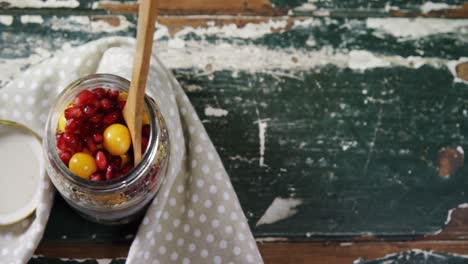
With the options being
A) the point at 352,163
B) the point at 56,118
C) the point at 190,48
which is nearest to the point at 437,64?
the point at 352,163

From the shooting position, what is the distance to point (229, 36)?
683 mm

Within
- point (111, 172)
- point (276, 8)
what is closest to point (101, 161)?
point (111, 172)

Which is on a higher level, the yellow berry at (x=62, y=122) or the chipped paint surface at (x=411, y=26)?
the chipped paint surface at (x=411, y=26)

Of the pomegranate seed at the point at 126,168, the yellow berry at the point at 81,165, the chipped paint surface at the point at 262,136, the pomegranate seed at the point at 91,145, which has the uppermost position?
the pomegranate seed at the point at 91,145

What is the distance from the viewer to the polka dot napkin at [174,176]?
0.60m

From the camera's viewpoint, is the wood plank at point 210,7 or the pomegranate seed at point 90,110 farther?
the wood plank at point 210,7

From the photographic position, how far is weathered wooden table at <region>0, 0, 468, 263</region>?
26.1 inches

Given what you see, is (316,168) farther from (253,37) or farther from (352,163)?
(253,37)

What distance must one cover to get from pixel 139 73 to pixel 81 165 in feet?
0.32

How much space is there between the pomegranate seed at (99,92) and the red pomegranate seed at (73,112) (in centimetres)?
2

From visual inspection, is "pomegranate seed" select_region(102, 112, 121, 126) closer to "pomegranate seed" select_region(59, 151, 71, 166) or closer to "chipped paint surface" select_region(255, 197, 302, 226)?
"pomegranate seed" select_region(59, 151, 71, 166)

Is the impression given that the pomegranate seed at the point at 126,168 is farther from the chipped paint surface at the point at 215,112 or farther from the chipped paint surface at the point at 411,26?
the chipped paint surface at the point at 411,26

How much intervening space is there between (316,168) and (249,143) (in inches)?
3.2

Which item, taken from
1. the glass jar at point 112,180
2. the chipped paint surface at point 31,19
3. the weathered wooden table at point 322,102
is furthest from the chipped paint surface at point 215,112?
the chipped paint surface at point 31,19
